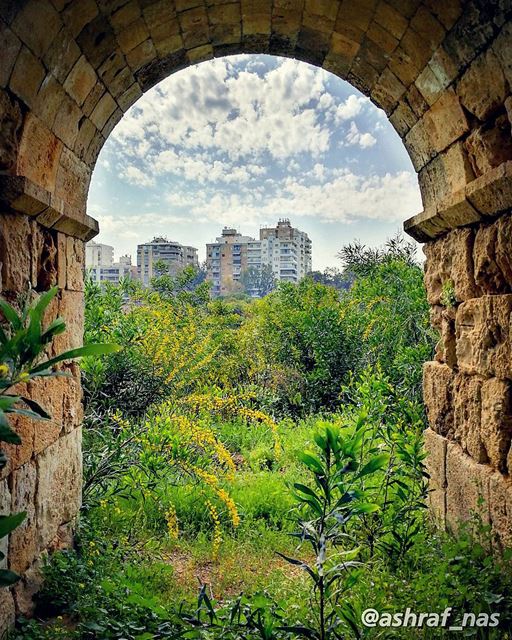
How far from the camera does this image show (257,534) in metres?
3.67

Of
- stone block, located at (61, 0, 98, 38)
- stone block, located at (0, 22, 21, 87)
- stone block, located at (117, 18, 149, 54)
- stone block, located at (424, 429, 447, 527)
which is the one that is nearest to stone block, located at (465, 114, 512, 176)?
stone block, located at (424, 429, 447, 527)

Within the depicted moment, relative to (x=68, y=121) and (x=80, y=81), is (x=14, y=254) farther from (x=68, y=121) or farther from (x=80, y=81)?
(x=80, y=81)

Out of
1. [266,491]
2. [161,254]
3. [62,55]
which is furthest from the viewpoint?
[161,254]

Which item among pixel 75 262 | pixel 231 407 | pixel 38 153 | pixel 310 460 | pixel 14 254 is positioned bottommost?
pixel 231 407

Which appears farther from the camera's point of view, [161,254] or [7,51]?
[161,254]

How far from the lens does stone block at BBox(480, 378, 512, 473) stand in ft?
8.35

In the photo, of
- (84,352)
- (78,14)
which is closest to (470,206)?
(84,352)

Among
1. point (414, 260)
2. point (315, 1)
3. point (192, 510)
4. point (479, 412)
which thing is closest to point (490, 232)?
point (479, 412)

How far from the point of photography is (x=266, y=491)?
4.35 meters

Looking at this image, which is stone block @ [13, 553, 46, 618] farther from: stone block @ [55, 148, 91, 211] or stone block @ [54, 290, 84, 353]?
stone block @ [55, 148, 91, 211]

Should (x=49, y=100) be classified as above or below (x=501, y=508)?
above

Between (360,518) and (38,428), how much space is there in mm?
2037

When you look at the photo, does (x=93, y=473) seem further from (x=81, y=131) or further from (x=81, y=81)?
(x=81, y=81)

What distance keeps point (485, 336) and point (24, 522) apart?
8.33 feet
